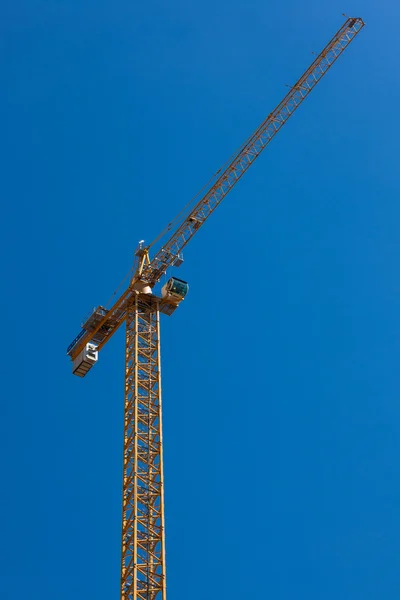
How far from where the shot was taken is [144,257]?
2840 inches

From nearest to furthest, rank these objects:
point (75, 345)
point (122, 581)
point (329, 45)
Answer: point (122, 581), point (75, 345), point (329, 45)

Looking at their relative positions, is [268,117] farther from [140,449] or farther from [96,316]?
[140,449]

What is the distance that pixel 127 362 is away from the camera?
66.6 m

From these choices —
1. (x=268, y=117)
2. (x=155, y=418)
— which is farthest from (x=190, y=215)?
(x=155, y=418)

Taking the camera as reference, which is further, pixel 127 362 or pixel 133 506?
pixel 127 362

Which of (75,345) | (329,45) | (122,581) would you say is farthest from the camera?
(329,45)

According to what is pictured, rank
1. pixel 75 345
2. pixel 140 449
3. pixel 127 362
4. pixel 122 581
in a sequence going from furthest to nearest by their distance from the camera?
pixel 75 345 < pixel 127 362 < pixel 140 449 < pixel 122 581

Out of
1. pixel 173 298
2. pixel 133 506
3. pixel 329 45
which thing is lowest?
pixel 133 506

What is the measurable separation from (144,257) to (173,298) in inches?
191

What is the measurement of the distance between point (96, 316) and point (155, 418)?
9.59 m

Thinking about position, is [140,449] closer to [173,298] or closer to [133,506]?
[133,506]

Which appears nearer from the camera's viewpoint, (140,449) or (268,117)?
(140,449)

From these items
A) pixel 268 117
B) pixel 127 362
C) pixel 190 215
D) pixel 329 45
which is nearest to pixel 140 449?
pixel 127 362

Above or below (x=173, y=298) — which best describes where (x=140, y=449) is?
below
